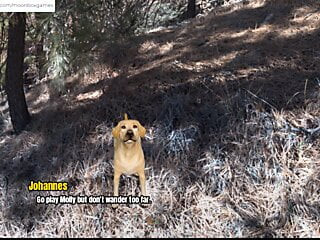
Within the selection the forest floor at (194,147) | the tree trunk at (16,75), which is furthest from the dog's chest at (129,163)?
the tree trunk at (16,75)

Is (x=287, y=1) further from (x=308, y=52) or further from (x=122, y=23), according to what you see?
(x=122, y=23)

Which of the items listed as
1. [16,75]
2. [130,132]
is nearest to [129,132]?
[130,132]

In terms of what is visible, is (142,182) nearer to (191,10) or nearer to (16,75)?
(16,75)

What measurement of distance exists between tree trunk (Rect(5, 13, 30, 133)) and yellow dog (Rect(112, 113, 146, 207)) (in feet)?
4.49

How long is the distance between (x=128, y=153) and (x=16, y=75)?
5.68 feet

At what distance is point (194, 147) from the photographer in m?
3.26

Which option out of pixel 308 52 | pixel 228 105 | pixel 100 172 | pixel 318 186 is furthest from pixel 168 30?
pixel 318 186

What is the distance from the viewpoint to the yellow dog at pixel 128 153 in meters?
3.02

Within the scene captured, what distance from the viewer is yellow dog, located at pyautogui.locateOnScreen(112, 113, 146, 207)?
9.91 feet
